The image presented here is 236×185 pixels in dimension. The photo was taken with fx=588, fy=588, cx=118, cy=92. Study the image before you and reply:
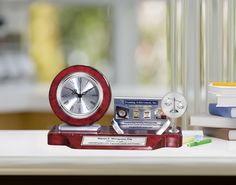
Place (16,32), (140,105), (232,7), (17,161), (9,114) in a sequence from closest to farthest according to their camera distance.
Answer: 1. (17,161)
2. (140,105)
3. (232,7)
4. (9,114)
5. (16,32)

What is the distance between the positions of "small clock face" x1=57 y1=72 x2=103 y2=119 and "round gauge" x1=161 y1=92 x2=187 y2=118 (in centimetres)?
17

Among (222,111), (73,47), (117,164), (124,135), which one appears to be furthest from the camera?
(73,47)

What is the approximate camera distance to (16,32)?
14.0ft

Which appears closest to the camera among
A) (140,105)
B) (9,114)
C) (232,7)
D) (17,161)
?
(17,161)

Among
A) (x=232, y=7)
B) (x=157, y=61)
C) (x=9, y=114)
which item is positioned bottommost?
(x=9, y=114)

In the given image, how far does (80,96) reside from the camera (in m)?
1.51

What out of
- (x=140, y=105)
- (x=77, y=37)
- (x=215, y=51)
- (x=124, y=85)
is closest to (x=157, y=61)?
(x=124, y=85)

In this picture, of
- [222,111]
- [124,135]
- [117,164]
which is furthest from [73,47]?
[117,164]

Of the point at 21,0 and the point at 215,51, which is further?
the point at 21,0

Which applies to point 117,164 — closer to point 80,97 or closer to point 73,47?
point 80,97

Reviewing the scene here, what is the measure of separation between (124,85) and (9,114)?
88 cm

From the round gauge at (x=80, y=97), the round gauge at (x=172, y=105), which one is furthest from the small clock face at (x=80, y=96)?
the round gauge at (x=172, y=105)
